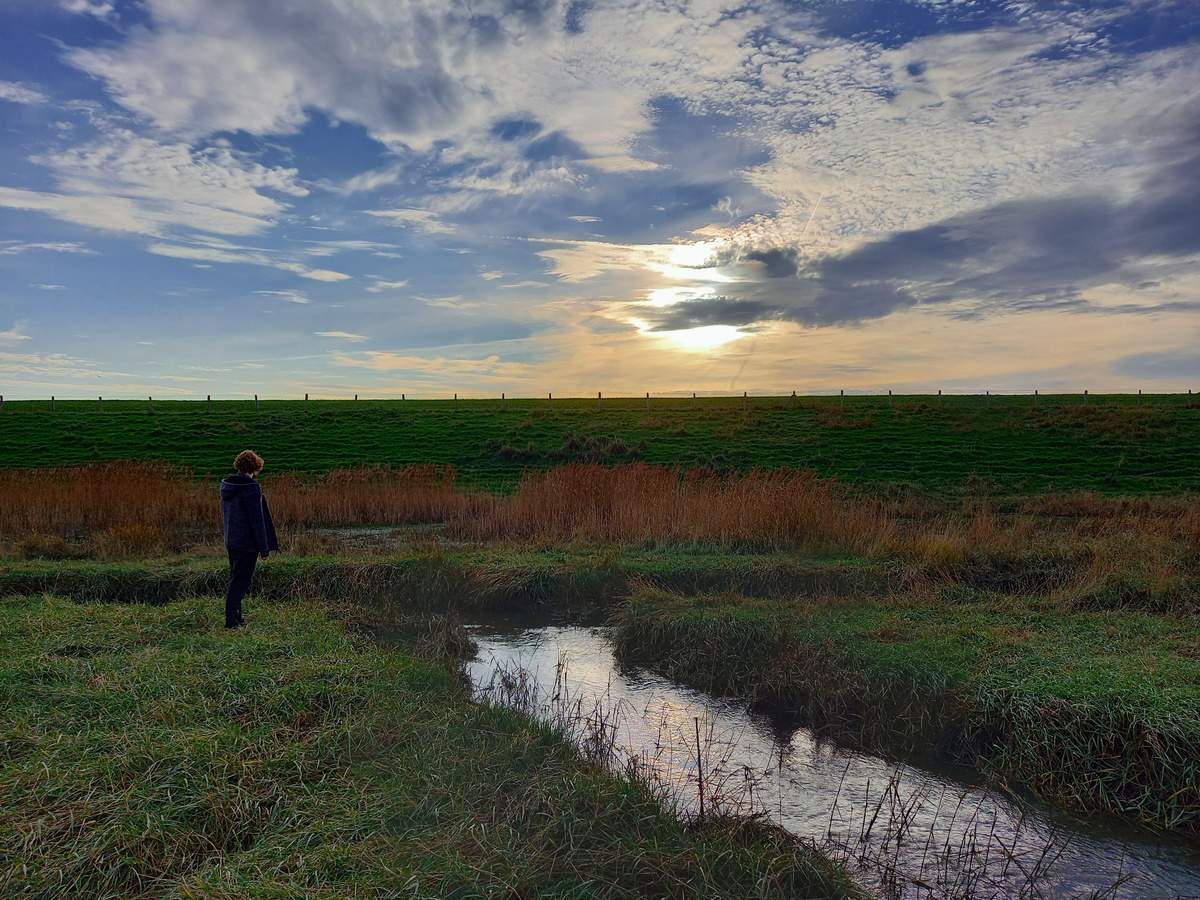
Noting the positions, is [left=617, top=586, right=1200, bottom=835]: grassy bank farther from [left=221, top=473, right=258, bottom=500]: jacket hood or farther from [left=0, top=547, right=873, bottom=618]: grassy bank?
[left=221, top=473, right=258, bottom=500]: jacket hood

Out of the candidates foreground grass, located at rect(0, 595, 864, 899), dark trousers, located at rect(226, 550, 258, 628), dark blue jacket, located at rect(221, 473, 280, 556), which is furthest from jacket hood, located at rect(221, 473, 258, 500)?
foreground grass, located at rect(0, 595, 864, 899)

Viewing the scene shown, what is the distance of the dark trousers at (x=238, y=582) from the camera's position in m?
7.81

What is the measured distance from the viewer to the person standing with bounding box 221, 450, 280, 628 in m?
7.84

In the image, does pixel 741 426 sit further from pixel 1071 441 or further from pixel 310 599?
pixel 310 599

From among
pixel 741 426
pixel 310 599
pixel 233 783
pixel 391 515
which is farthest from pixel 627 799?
pixel 741 426

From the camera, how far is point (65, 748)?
4652 millimetres

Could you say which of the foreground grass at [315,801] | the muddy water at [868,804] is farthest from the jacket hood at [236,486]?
the muddy water at [868,804]

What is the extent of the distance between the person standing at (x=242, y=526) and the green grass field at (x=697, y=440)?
14184mm

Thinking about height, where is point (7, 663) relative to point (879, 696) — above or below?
above

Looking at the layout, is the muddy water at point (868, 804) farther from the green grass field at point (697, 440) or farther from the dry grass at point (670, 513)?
the green grass field at point (697, 440)

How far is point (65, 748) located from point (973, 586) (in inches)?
398

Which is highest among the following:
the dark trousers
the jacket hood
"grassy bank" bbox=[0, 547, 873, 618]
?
the jacket hood

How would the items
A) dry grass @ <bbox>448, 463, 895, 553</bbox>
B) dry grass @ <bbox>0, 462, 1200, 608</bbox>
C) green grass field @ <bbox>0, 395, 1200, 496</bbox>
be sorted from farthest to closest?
green grass field @ <bbox>0, 395, 1200, 496</bbox> < dry grass @ <bbox>448, 463, 895, 553</bbox> < dry grass @ <bbox>0, 462, 1200, 608</bbox>

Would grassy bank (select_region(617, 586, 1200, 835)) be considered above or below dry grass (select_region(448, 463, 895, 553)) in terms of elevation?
below
